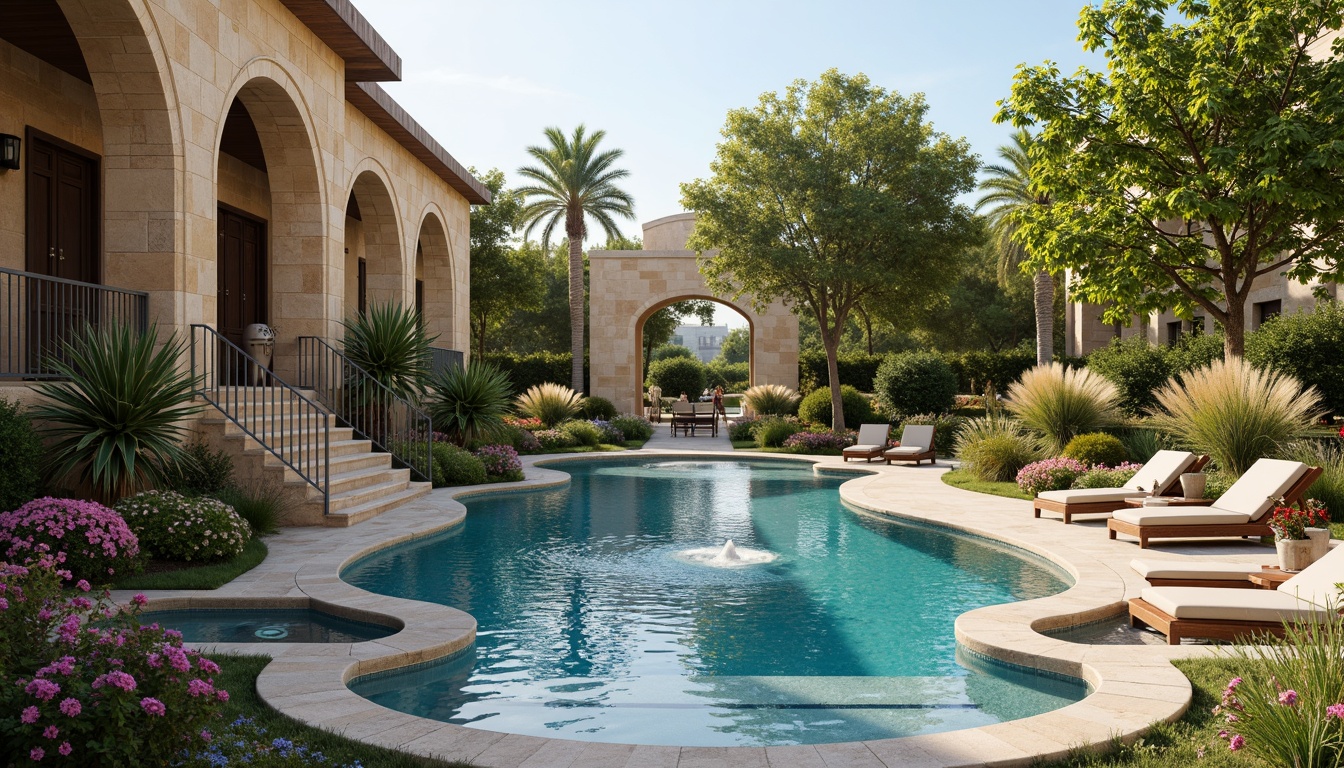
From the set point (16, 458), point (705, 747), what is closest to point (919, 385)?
point (16, 458)

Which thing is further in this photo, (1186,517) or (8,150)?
(8,150)

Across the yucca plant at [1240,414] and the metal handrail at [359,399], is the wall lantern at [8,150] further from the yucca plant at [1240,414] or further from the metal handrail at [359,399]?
the yucca plant at [1240,414]

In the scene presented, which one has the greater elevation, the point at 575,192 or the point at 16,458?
the point at 575,192

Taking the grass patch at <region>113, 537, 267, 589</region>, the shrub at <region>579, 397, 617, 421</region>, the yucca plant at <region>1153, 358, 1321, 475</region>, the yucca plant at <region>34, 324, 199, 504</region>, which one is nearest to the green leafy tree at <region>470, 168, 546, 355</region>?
the shrub at <region>579, 397, 617, 421</region>

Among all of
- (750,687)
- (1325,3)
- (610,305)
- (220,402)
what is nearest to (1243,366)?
(1325,3)

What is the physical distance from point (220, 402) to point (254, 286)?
6399mm

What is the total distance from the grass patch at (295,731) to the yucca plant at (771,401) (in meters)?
21.4

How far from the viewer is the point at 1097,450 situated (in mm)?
13312

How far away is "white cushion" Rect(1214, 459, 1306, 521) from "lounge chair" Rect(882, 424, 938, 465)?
8444 mm

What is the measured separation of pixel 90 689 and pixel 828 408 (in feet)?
71.9

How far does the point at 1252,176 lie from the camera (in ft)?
39.5

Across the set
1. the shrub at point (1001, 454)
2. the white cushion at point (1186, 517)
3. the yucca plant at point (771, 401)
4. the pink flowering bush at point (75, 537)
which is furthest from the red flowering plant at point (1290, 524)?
the yucca plant at point (771, 401)

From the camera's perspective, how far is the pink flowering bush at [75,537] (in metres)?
6.62

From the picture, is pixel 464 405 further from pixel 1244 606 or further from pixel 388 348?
pixel 1244 606
